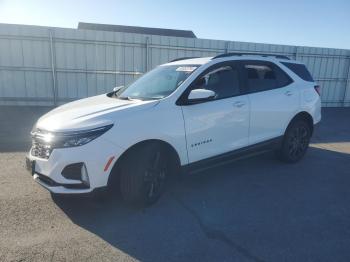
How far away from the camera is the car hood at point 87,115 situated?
3.21 metres

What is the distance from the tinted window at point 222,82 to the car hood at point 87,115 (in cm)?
89

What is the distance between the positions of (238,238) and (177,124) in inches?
56.8

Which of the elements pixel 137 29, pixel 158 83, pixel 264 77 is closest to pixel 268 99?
pixel 264 77

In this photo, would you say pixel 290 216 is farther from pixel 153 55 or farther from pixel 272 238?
pixel 153 55

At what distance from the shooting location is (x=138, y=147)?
346 centimetres

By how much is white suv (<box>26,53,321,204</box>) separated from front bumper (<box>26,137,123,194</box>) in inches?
0.4

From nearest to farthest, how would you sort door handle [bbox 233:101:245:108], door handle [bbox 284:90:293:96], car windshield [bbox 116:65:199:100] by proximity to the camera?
car windshield [bbox 116:65:199:100] < door handle [bbox 233:101:245:108] < door handle [bbox 284:90:293:96]

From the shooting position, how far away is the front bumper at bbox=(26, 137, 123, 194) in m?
3.11

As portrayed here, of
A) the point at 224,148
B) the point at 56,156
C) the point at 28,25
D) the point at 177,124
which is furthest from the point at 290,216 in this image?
the point at 28,25

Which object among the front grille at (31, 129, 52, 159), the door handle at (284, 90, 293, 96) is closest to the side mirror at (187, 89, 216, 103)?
the front grille at (31, 129, 52, 159)

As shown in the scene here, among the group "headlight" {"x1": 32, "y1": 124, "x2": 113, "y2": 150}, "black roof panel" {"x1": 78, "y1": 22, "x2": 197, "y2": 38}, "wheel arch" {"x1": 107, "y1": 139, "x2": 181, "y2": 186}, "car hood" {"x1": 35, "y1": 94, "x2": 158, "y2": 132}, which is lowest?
"wheel arch" {"x1": 107, "y1": 139, "x2": 181, "y2": 186}

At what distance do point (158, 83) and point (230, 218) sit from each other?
6.76ft

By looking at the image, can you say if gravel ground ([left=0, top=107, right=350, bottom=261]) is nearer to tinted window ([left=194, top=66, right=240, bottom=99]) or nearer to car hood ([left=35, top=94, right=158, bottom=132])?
car hood ([left=35, top=94, right=158, bottom=132])

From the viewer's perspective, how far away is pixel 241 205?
387cm
